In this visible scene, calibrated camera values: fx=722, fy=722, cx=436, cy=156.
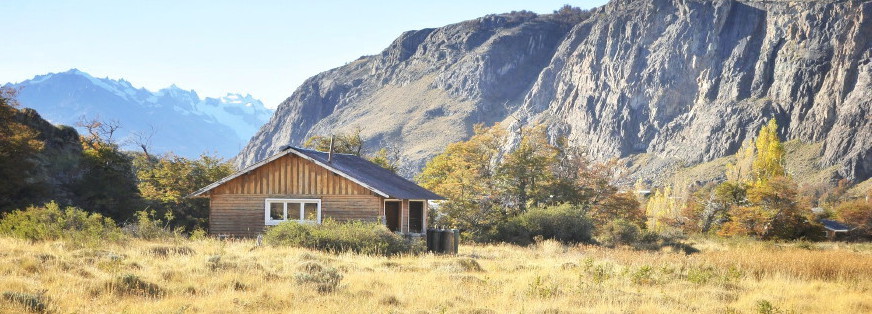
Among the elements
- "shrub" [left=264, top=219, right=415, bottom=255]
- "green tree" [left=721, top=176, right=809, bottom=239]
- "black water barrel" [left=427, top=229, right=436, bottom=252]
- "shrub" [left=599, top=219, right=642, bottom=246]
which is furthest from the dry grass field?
"green tree" [left=721, top=176, right=809, bottom=239]

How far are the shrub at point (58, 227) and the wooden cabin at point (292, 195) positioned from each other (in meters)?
5.99

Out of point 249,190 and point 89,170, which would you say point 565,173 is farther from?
point 89,170

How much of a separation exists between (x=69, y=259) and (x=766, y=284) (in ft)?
49.3

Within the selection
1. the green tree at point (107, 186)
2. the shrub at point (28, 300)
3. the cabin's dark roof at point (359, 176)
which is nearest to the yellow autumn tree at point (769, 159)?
the cabin's dark roof at point (359, 176)

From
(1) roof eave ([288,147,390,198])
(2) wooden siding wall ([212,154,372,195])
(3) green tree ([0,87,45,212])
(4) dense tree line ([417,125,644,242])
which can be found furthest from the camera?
(4) dense tree line ([417,125,644,242])

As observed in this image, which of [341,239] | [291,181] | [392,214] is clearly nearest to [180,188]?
[291,181]

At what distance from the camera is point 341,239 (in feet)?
71.4

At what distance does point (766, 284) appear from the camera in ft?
51.8

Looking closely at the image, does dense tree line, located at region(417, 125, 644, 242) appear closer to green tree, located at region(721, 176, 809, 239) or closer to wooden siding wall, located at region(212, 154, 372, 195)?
green tree, located at region(721, 176, 809, 239)

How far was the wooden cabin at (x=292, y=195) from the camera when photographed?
27.5 m

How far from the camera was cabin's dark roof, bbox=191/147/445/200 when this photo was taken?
27.0 meters

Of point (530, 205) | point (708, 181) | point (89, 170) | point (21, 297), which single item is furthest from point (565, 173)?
point (708, 181)

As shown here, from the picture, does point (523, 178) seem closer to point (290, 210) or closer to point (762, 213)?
point (290, 210)

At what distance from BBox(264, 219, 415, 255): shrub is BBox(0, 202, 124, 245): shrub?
4.68m
